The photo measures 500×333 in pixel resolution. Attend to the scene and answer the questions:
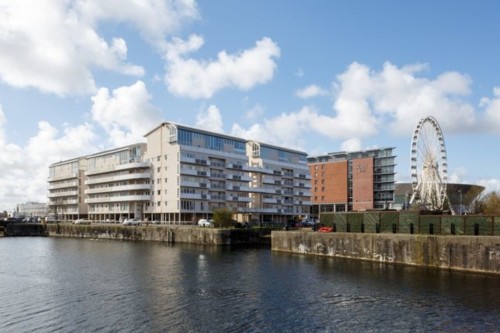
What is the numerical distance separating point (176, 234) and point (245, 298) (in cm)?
6790

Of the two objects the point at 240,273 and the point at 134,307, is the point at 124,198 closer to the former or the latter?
the point at 240,273

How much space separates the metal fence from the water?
766cm

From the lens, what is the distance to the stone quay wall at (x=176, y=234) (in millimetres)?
95812

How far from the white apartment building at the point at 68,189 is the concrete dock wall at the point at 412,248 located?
117649 mm

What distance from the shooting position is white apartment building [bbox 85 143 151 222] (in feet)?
454

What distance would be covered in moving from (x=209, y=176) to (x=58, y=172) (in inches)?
3173

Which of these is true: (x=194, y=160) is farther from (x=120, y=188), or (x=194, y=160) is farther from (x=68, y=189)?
(x=68, y=189)

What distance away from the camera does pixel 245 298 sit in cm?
3866

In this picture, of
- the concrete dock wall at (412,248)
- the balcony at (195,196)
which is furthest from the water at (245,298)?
the balcony at (195,196)

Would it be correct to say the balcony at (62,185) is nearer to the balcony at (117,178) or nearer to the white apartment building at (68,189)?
the white apartment building at (68,189)

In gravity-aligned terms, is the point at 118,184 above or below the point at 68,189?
above

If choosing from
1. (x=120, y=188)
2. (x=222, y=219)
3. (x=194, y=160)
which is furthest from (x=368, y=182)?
(x=222, y=219)

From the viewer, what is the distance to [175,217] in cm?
13038

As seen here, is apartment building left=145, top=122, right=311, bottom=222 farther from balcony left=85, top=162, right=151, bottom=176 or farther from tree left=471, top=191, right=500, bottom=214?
tree left=471, top=191, right=500, bottom=214
